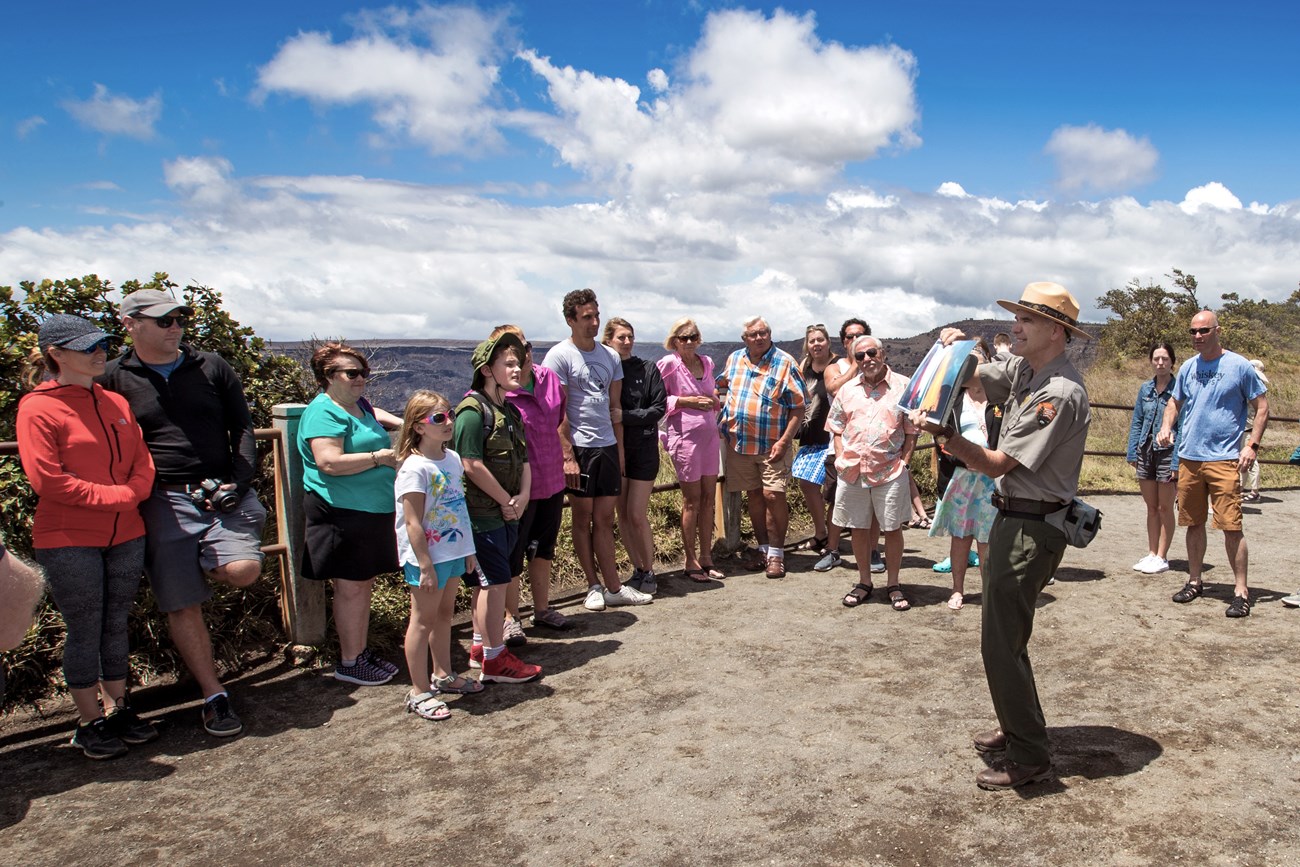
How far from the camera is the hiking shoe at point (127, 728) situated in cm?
428

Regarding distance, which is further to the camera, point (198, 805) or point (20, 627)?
point (198, 805)

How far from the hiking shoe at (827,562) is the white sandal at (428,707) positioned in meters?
3.65

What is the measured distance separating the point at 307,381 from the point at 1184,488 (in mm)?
5942

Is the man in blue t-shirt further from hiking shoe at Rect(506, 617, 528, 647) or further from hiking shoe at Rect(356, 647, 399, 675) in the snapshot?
hiking shoe at Rect(356, 647, 399, 675)

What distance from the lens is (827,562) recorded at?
24.5ft

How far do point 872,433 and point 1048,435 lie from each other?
2.81 metres

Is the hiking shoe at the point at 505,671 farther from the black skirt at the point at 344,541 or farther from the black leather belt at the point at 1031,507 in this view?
the black leather belt at the point at 1031,507

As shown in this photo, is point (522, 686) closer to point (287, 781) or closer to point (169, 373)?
point (287, 781)

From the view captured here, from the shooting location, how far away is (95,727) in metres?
4.21

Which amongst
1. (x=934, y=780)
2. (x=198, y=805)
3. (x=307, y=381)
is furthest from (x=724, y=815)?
(x=307, y=381)

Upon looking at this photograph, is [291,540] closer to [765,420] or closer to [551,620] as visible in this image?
[551,620]

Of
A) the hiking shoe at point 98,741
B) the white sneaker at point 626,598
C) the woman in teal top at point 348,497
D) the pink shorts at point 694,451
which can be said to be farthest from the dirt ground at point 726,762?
the pink shorts at point 694,451

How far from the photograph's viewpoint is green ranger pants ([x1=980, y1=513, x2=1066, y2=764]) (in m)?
3.71

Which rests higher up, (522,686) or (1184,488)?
(1184,488)
